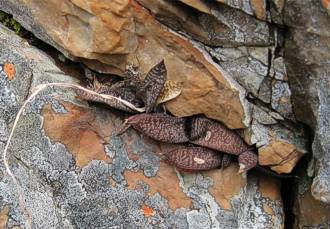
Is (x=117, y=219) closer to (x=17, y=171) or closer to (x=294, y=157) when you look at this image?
(x=17, y=171)

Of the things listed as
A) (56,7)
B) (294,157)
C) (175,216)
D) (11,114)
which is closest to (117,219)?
(175,216)

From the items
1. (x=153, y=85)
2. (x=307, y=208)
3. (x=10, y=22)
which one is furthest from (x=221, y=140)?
(x=10, y=22)

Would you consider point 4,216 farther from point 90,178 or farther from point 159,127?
point 159,127

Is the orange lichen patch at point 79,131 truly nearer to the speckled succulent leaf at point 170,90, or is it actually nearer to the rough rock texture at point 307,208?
the speckled succulent leaf at point 170,90

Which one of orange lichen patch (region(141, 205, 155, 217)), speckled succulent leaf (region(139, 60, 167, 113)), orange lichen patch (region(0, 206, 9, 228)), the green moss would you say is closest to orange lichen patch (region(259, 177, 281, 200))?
orange lichen patch (region(141, 205, 155, 217))

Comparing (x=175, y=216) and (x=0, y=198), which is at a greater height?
(x=175, y=216)

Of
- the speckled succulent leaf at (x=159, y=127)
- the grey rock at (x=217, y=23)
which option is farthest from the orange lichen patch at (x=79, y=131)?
the grey rock at (x=217, y=23)

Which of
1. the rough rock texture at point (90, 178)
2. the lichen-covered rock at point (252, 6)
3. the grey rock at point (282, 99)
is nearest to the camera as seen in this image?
the lichen-covered rock at point (252, 6)

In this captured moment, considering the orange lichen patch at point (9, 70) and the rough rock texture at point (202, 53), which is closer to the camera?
the rough rock texture at point (202, 53)
